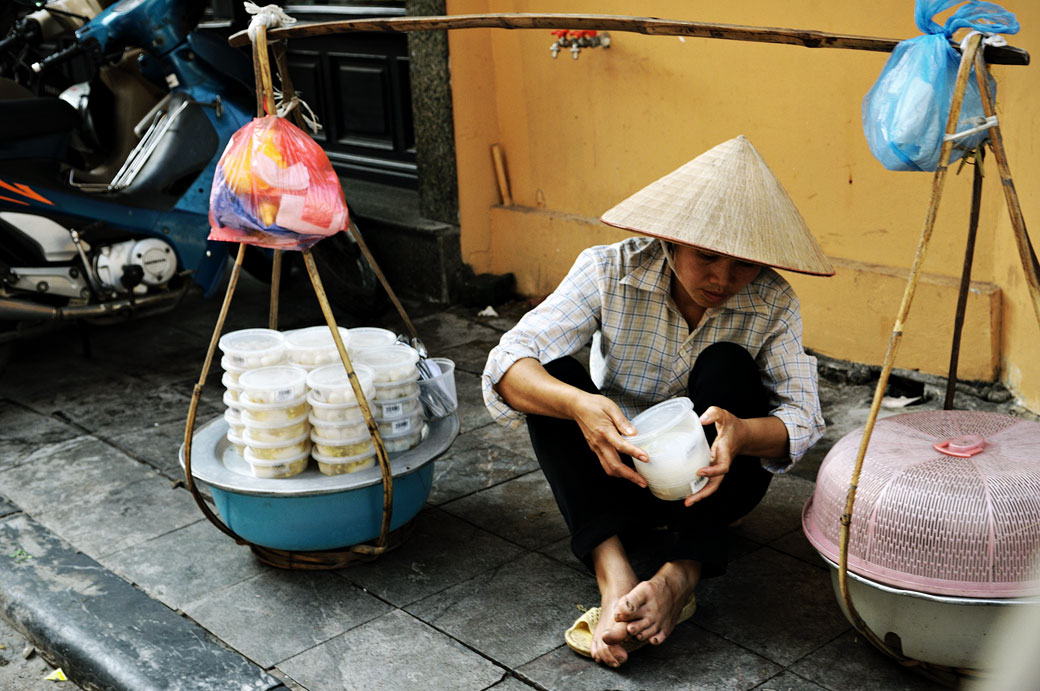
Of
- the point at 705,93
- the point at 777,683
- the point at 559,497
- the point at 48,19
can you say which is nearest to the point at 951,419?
the point at 777,683

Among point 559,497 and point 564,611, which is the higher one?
point 559,497

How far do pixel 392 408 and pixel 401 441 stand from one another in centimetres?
10

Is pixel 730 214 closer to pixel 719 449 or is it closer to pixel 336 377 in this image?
pixel 719 449

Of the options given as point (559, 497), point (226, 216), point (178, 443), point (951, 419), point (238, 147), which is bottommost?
point (178, 443)

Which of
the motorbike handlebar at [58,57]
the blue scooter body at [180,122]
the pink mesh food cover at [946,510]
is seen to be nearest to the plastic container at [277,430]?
the pink mesh food cover at [946,510]

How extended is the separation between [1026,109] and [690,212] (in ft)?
5.15

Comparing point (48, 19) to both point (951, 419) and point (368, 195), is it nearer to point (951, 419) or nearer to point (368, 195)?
point (368, 195)

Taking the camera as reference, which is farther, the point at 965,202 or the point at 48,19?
the point at 48,19

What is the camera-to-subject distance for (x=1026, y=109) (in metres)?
3.38

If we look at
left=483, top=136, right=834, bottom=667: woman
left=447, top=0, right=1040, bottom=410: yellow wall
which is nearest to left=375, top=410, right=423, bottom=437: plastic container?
left=483, top=136, right=834, bottom=667: woman

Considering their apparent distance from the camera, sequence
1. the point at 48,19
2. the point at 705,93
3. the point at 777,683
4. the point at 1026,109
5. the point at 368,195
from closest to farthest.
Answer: the point at 777,683 < the point at 1026,109 < the point at 705,93 < the point at 48,19 < the point at 368,195

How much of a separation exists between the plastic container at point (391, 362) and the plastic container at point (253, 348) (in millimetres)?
219

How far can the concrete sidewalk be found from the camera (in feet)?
8.13

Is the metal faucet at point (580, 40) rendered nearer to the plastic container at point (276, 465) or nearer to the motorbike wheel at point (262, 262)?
the motorbike wheel at point (262, 262)
